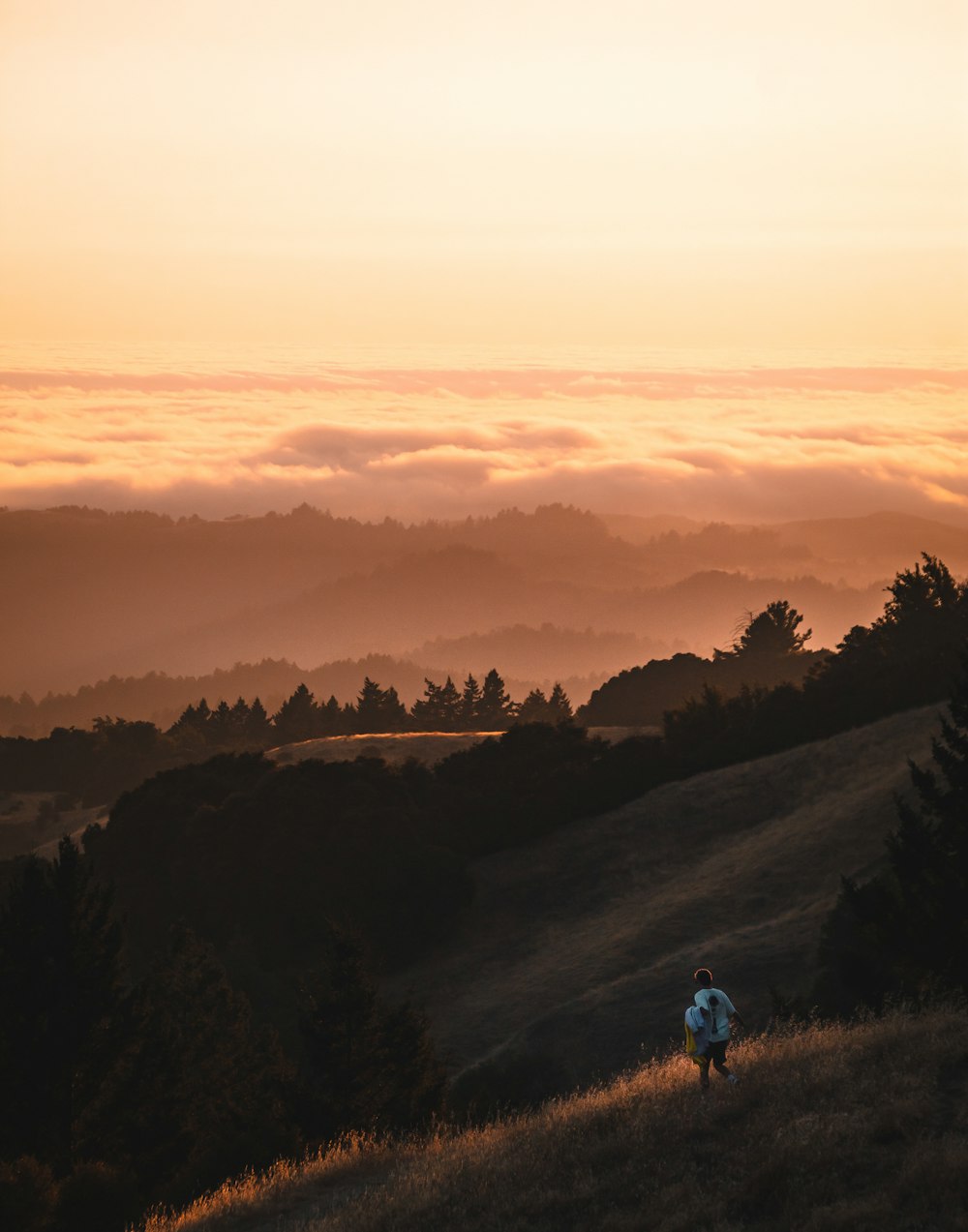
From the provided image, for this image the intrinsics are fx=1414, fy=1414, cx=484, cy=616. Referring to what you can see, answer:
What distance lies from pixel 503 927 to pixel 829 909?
16.7 m

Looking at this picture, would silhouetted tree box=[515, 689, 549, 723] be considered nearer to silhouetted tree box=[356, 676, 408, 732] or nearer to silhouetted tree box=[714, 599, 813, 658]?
silhouetted tree box=[356, 676, 408, 732]

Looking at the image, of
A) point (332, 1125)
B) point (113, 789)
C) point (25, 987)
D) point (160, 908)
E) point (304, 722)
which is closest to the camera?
point (332, 1125)

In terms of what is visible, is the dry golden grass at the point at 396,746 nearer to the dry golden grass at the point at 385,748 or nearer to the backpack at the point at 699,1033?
the dry golden grass at the point at 385,748

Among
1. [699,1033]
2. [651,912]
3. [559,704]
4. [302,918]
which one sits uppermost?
[559,704]

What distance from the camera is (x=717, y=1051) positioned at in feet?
54.4

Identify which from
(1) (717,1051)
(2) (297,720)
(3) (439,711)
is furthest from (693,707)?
Answer: (2) (297,720)

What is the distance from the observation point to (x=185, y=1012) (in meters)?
39.8

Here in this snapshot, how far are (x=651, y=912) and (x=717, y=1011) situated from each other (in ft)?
103

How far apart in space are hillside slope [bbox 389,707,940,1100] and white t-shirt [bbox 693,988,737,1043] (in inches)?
740

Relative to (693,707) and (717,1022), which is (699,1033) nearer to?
(717,1022)

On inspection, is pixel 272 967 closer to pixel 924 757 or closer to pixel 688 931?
pixel 688 931

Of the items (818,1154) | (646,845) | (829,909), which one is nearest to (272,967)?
(646,845)

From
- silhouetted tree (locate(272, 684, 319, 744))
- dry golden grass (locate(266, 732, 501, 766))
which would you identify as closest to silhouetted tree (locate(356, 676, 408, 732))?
silhouetted tree (locate(272, 684, 319, 744))

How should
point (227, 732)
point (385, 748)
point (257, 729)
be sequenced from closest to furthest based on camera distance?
point (385, 748), point (227, 732), point (257, 729)
